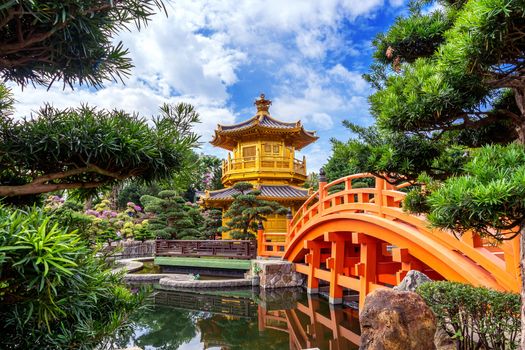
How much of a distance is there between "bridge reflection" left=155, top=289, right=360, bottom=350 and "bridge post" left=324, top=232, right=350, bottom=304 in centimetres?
33

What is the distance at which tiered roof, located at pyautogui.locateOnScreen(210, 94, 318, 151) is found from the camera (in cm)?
1702

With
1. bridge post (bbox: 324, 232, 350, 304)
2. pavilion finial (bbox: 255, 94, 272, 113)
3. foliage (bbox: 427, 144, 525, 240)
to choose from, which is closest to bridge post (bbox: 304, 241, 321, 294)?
bridge post (bbox: 324, 232, 350, 304)

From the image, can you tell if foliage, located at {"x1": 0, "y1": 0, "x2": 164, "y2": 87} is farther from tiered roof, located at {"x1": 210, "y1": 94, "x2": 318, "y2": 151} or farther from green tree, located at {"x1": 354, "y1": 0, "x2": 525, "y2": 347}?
tiered roof, located at {"x1": 210, "y1": 94, "x2": 318, "y2": 151}

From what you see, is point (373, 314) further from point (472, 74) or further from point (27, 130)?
point (27, 130)

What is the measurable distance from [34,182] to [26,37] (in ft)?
3.06

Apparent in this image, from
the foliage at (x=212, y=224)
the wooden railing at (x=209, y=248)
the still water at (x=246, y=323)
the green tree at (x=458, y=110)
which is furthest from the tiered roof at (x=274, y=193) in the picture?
the green tree at (x=458, y=110)

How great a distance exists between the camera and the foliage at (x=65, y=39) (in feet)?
5.97

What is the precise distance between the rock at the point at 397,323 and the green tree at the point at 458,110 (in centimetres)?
67

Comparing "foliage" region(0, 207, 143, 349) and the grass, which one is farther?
the grass

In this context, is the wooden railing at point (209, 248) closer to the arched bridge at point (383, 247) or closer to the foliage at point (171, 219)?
the foliage at point (171, 219)

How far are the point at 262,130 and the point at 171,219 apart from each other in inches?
251

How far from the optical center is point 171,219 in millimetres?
16172

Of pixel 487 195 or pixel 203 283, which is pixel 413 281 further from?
pixel 203 283

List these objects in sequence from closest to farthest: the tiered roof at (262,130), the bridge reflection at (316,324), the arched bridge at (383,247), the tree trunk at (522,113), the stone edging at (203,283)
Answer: the tree trunk at (522,113)
the arched bridge at (383,247)
the bridge reflection at (316,324)
the stone edging at (203,283)
the tiered roof at (262,130)
